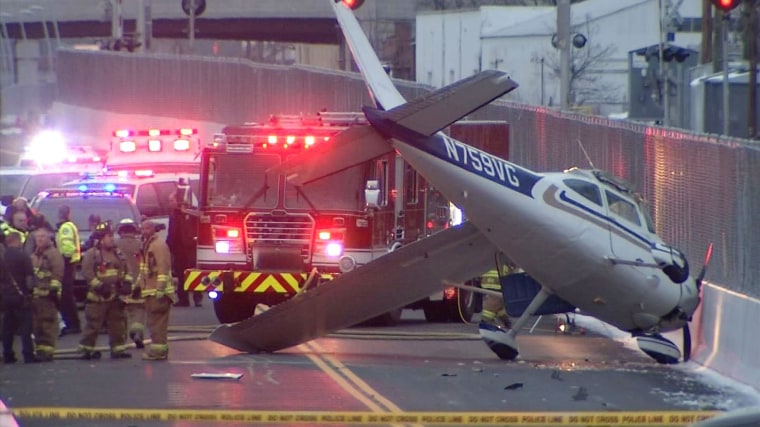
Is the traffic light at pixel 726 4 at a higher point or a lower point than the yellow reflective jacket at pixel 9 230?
higher

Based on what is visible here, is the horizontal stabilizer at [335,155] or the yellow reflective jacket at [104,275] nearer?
the horizontal stabilizer at [335,155]

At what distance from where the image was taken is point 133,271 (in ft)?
63.6

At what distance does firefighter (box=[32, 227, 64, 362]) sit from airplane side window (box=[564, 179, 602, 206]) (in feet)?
19.7

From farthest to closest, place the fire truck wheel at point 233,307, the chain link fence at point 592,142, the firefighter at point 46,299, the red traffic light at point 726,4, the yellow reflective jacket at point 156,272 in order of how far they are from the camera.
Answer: the fire truck wheel at point 233,307, the red traffic light at point 726,4, the yellow reflective jacket at point 156,272, the firefighter at point 46,299, the chain link fence at point 592,142

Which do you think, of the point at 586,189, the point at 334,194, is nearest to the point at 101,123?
the point at 334,194

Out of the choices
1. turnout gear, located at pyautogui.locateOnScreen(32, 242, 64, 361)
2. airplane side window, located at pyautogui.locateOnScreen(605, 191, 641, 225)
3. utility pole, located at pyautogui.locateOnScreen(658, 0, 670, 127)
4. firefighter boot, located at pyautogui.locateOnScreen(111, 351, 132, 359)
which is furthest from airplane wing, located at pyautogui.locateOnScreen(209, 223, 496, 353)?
utility pole, located at pyautogui.locateOnScreen(658, 0, 670, 127)

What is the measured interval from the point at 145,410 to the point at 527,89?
150 feet

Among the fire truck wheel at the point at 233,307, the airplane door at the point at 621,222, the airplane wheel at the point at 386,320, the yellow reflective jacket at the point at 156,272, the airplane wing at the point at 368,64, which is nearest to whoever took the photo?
the airplane wing at the point at 368,64

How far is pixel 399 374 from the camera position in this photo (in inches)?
603

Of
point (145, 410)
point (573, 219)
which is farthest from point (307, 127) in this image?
point (145, 410)

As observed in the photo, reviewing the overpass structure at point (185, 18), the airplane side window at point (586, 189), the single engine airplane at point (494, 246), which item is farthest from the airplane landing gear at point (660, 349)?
the overpass structure at point (185, 18)

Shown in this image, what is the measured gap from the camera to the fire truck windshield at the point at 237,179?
19859 mm

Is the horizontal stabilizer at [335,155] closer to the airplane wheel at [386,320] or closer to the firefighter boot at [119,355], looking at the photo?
the firefighter boot at [119,355]

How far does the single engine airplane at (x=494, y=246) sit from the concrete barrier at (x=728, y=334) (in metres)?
0.23
